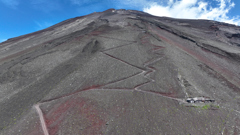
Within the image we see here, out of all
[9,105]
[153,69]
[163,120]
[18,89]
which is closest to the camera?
[163,120]

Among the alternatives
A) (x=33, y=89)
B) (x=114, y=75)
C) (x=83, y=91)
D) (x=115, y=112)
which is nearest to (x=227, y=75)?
(x=114, y=75)

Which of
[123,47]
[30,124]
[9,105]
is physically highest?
[123,47]

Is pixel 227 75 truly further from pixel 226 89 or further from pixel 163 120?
pixel 163 120

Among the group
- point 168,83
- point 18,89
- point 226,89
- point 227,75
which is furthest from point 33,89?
point 227,75

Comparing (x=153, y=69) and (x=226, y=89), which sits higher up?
(x=153, y=69)

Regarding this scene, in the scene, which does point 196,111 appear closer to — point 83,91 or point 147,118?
point 147,118

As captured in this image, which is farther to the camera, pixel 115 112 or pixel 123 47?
pixel 123 47

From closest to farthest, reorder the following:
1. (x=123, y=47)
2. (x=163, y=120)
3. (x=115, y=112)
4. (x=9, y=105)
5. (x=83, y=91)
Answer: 1. (x=163, y=120)
2. (x=115, y=112)
3. (x=9, y=105)
4. (x=83, y=91)
5. (x=123, y=47)
